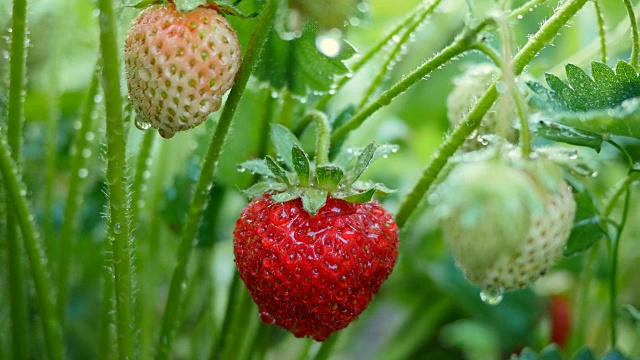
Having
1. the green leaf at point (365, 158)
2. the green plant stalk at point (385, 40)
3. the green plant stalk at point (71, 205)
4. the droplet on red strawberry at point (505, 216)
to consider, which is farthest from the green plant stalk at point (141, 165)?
the droplet on red strawberry at point (505, 216)

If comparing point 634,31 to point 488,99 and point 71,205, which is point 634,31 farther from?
point 71,205

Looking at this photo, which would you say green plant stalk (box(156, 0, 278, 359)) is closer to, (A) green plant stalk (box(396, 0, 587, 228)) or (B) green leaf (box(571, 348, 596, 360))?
(A) green plant stalk (box(396, 0, 587, 228))

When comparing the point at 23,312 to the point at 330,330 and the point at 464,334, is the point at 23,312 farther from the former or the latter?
the point at 464,334

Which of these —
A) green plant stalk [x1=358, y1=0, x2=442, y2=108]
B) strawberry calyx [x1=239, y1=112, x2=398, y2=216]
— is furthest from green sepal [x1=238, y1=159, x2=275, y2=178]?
green plant stalk [x1=358, y1=0, x2=442, y2=108]

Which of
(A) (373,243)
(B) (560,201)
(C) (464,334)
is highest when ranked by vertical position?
(B) (560,201)

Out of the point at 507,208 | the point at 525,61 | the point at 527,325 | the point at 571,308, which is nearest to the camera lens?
the point at 507,208

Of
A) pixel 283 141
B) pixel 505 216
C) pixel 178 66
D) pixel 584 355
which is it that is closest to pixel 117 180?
pixel 178 66

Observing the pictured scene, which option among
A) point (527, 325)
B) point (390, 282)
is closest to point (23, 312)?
point (390, 282)
